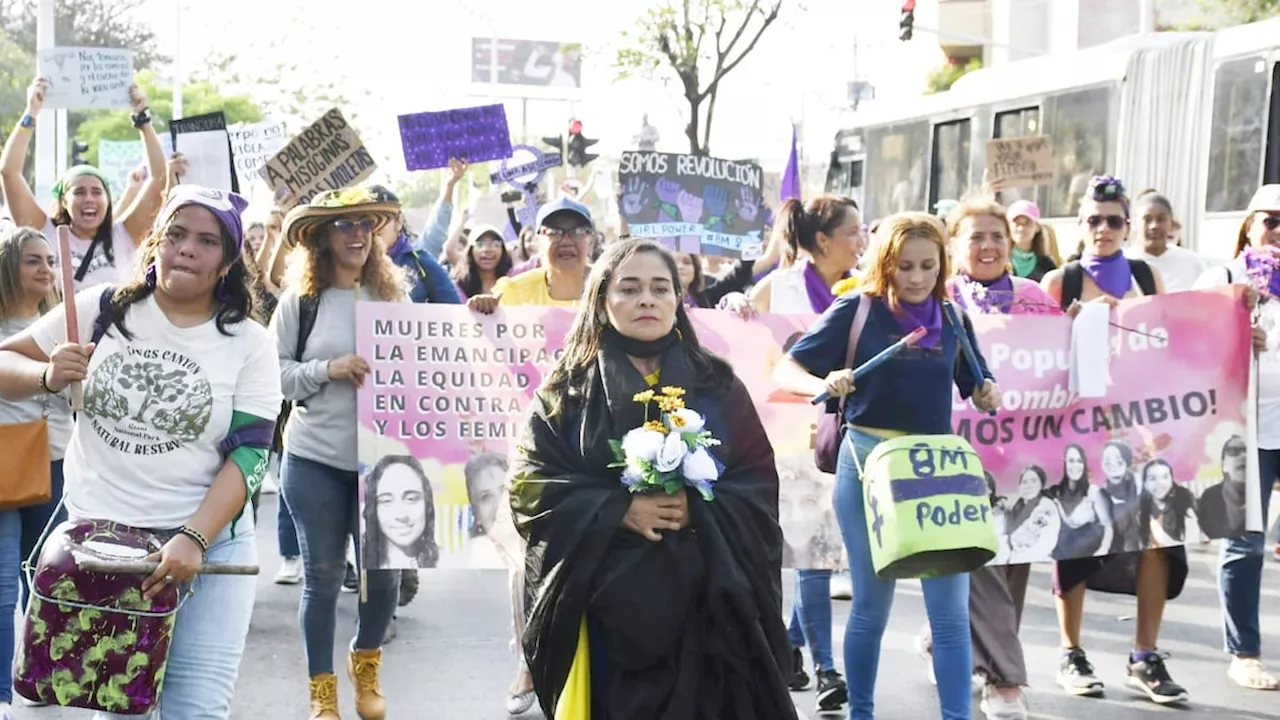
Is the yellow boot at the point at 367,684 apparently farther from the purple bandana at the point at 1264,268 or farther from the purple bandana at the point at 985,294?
the purple bandana at the point at 1264,268

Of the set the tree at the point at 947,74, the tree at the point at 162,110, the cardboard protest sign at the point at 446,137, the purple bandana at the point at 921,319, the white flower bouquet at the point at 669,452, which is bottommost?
the white flower bouquet at the point at 669,452

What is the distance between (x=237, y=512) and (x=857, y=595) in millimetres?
2290

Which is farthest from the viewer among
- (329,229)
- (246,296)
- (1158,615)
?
(1158,615)

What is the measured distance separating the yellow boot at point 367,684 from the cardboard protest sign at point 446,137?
11.9ft

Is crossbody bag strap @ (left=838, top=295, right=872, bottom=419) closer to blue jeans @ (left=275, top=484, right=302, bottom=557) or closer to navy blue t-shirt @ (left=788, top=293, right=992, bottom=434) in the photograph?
navy blue t-shirt @ (left=788, top=293, right=992, bottom=434)

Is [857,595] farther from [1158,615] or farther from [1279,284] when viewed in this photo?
[1279,284]

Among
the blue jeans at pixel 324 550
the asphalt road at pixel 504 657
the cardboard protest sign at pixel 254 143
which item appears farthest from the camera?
the cardboard protest sign at pixel 254 143

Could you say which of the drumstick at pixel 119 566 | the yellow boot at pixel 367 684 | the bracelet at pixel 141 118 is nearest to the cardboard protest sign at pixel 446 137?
the bracelet at pixel 141 118

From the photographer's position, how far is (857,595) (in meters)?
5.63

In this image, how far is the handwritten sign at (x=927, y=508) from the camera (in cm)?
506

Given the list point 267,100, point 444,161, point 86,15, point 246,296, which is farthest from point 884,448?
point 267,100

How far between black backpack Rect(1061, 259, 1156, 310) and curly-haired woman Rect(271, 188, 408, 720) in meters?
2.91

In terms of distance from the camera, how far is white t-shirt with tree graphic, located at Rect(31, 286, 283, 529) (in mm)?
4176

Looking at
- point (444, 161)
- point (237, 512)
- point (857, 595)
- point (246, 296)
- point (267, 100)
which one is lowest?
point (857, 595)
